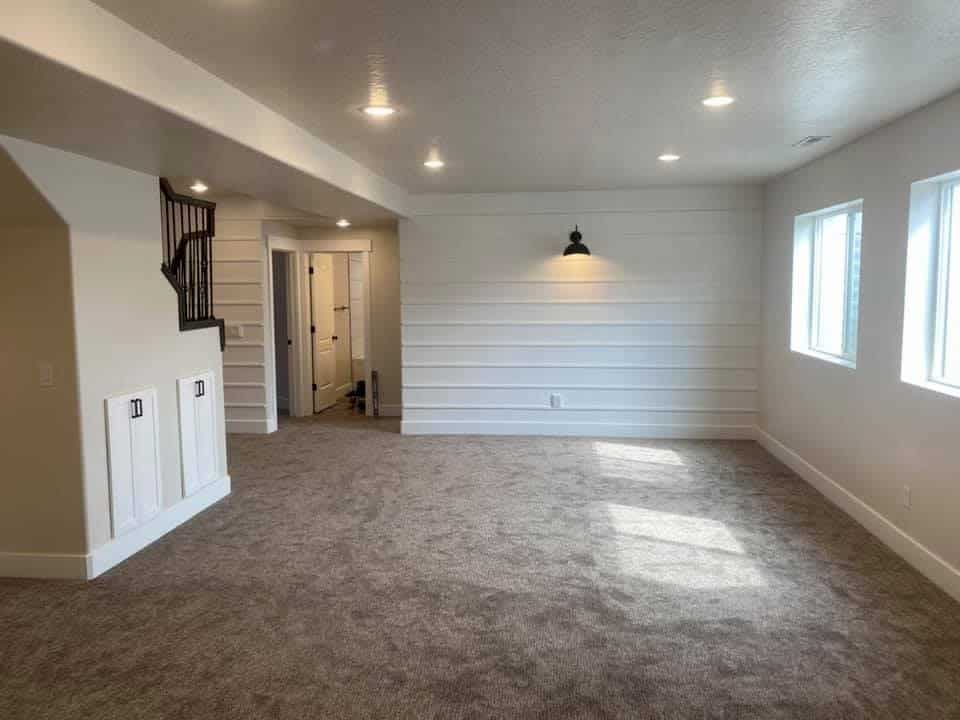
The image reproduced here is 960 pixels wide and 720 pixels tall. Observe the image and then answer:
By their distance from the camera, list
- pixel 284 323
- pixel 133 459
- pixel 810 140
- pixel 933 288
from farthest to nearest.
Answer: pixel 284 323
pixel 810 140
pixel 133 459
pixel 933 288

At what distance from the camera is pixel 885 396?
4051 millimetres

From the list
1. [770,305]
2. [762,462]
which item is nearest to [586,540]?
[762,462]

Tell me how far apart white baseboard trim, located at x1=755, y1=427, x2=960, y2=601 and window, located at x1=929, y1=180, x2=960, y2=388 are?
84 centimetres

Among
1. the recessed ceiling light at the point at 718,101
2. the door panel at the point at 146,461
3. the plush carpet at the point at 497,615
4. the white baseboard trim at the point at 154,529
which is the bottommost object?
the plush carpet at the point at 497,615

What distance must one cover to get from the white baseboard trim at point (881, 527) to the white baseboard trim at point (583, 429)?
2.84ft

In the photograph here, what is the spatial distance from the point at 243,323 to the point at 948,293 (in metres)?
5.90

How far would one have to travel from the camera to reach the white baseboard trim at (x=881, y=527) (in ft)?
11.1

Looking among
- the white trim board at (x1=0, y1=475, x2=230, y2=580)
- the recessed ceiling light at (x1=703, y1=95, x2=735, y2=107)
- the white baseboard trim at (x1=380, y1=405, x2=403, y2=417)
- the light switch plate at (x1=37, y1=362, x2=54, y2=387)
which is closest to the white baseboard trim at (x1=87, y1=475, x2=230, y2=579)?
the white trim board at (x1=0, y1=475, x2=230, y2=580)

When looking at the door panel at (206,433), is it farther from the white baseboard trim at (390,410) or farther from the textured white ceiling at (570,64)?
the white baseboard trim at (390,410)

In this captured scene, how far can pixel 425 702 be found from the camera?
2.54 metres

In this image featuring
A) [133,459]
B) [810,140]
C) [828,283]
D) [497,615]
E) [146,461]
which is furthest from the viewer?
[828,283]

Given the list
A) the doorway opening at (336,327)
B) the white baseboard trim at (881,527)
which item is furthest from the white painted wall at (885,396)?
the doorway opening at (336,327)

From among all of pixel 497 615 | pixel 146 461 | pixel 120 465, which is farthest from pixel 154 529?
pixel 497 615

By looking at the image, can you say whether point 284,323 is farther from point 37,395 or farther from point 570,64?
point 570,64
